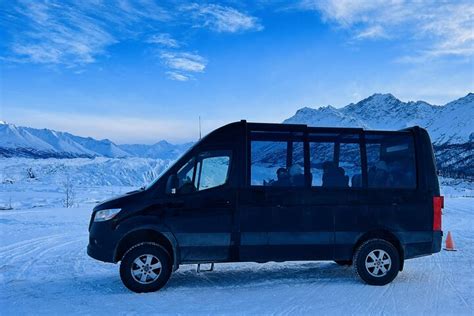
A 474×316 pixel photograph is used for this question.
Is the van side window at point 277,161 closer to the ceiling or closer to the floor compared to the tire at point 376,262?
closer to the ceiling

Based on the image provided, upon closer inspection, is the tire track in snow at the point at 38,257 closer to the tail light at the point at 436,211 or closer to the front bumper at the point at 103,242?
the front bumper at the point at 103,242

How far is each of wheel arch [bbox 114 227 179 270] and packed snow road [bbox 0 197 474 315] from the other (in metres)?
0.54

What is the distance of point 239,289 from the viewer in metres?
6.66

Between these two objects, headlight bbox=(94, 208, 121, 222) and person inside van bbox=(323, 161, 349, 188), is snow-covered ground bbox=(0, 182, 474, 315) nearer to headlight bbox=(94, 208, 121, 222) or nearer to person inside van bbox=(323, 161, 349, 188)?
headlight bbox=(94, 208, 121, 222)

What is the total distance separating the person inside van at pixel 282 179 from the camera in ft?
22.7

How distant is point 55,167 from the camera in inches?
2884

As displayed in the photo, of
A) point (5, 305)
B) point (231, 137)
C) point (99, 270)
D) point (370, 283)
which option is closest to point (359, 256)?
point (370, 283)

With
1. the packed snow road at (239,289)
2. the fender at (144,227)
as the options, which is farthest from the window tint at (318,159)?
the fender at (144,227)

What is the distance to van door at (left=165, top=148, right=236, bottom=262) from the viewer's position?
6656mm

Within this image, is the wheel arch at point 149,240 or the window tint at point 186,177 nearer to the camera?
the wheel arch at point 149,240

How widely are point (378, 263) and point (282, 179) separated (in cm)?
206

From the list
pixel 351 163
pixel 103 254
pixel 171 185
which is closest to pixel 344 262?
pixel 351 163

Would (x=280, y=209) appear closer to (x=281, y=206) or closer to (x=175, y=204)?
(x=281, y=206)

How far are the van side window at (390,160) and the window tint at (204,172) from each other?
2415 mm
